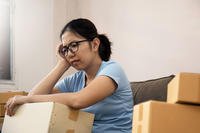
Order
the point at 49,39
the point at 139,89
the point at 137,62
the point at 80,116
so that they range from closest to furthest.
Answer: the point at 80,116 < the point at 139,89 < the point at 137,62 < the point at 49,39

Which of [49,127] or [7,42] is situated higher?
[7,42]

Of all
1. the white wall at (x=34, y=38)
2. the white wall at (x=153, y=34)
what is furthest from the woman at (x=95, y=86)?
the white wall at (x=34, y=38)

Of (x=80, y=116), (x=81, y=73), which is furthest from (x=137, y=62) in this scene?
(x=80, y=116)

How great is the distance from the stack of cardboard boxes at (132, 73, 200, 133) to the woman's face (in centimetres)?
72

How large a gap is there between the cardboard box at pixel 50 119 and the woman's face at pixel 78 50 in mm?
307

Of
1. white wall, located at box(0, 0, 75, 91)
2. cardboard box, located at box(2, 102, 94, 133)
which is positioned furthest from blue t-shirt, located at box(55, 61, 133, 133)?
white wall, located at box(0, 0, 75, 91)

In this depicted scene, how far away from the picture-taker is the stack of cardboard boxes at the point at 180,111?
1003 mm

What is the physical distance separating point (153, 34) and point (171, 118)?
1558 mm

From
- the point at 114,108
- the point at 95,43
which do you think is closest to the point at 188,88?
the point at 114,108

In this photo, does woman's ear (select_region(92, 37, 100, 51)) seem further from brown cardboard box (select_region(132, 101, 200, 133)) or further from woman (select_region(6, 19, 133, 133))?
brown cardboard box (select_region(132, 101, 200, 133))

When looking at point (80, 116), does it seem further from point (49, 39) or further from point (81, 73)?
point (49, 39)

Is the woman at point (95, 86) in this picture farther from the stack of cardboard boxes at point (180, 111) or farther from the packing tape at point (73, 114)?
the stack of cardboard boxes at point (180, 111)

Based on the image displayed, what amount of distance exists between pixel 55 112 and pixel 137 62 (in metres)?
1.38

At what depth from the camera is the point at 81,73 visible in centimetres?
188
